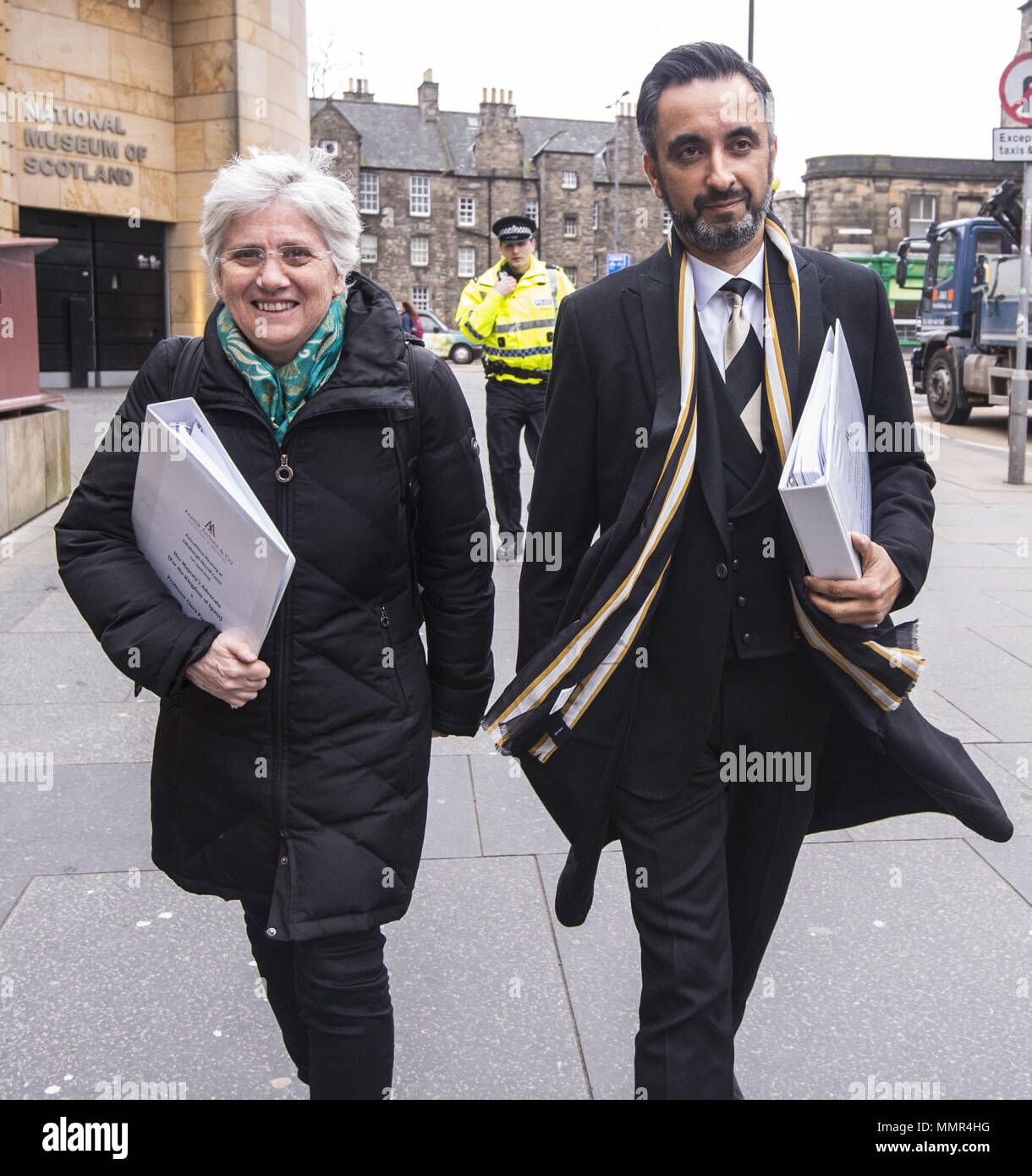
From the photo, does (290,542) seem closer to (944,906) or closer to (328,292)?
(328,292)

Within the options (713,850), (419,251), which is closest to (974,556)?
(713,850)

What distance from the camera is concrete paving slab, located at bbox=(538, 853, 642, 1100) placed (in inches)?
111

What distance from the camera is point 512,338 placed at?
319 inches

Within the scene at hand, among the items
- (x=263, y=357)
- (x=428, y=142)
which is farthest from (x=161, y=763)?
(x=428, y=142)

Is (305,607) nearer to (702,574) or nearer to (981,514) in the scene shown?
(702,574)

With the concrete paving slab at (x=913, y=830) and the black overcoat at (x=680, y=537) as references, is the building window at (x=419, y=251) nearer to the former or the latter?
the concrete paving slab at (x=913, y=830)

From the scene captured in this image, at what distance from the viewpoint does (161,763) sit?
247 cm

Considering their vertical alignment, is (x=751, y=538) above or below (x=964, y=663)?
above

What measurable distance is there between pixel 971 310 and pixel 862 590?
17.1 metres

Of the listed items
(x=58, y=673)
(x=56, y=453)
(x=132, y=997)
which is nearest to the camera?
(x=132, y=997)

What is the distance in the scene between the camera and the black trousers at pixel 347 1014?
2307mm

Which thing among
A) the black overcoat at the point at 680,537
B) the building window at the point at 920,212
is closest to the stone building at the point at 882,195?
the building window at the point at 920,212

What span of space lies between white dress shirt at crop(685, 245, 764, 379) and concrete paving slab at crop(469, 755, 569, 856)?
5.61 feet
